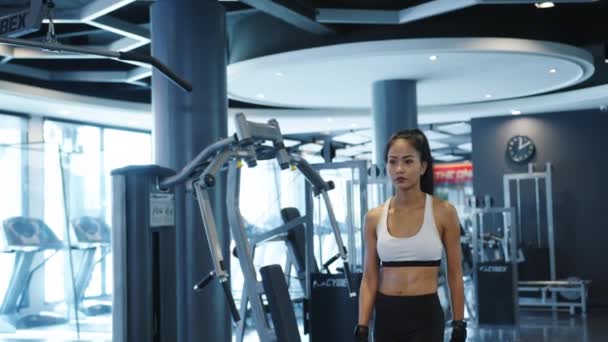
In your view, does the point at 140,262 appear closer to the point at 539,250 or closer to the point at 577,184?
the point at 539,250

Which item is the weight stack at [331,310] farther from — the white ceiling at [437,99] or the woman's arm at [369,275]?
the woman's arm at [369,275]

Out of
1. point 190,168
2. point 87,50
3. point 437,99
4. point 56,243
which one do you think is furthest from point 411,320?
point 437,99

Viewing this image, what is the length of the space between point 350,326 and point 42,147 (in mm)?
3473

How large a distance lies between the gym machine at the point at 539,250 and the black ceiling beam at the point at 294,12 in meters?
4.92

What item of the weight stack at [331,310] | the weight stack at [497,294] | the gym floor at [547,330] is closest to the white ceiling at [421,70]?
the weight stack at [497,294]

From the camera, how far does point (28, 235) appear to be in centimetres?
693

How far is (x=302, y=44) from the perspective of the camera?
741cm

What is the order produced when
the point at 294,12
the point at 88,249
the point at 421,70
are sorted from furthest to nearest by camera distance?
the point at 421,70
the point at 88,249
the point at 294,12

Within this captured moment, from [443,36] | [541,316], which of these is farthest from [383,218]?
[541,316]

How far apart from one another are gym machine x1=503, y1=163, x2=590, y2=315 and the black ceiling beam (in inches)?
194

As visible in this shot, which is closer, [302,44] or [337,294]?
[337,294]

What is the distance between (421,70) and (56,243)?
4193mm

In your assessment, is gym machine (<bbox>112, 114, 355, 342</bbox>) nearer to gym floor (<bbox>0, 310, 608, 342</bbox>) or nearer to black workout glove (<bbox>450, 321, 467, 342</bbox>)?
black workout glove (<bbox>450, 321, 467, 342</bbox>)

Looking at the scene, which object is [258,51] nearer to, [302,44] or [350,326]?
[302,44]
